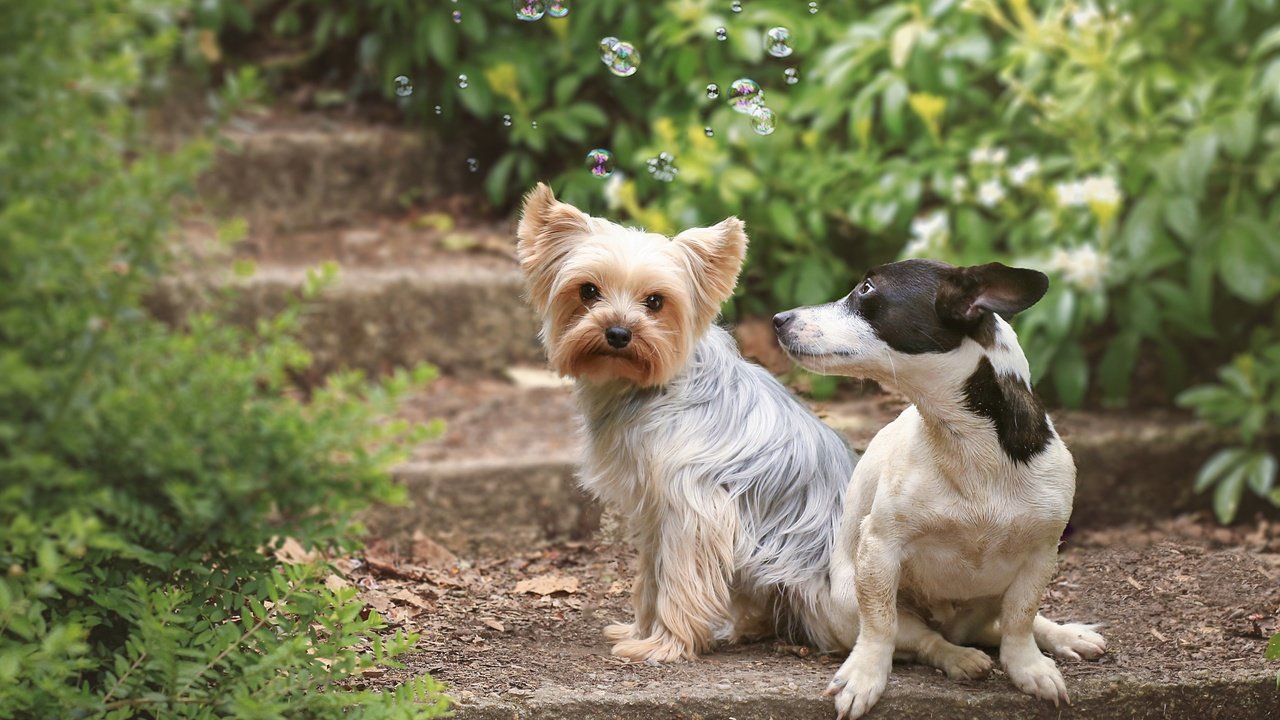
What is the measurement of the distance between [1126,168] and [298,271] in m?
3.60

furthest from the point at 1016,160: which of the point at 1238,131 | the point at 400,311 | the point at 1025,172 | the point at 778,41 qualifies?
the point at 400,311

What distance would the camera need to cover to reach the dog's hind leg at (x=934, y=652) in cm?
305

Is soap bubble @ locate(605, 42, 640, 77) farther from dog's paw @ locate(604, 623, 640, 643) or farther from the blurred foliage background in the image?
dog's paw @ locate(604, 623, 640, 643)

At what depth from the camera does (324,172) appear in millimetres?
6953

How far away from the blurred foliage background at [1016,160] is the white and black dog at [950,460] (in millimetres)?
2155

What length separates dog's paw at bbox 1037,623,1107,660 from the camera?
127 inches

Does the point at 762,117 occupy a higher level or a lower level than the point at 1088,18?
lower

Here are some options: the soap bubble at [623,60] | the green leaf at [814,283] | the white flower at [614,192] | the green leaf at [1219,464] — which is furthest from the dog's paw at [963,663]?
the green leaf at [1219,464]

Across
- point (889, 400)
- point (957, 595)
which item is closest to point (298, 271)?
point (889, 400)

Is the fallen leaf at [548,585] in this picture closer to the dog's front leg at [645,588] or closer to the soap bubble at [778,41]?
the dog's front leg at [645,588]

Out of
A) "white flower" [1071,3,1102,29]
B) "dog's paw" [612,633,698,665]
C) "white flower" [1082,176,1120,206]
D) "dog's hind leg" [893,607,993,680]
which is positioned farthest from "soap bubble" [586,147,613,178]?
"white flower" [1071,3,1102,29]

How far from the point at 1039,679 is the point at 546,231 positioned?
1555 millimetres

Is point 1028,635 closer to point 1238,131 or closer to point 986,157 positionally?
point 986,157

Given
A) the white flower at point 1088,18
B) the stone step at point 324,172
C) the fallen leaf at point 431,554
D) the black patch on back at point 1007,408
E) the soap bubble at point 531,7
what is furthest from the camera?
the stone step at point 324,172
